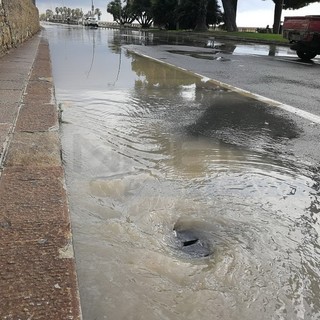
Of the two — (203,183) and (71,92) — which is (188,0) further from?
(203,183)

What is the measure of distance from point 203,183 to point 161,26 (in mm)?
61429

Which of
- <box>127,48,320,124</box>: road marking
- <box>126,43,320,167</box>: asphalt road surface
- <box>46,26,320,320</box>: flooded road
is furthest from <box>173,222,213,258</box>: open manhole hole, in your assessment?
<box>127,48,320,124</box>: road marking

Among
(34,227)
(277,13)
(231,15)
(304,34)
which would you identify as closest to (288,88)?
(34,227)

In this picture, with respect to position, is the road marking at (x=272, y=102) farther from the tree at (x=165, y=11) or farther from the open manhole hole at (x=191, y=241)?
the tree at (x=165, y=11)

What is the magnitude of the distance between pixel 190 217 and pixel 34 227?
109 cm

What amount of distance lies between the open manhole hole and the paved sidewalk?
2.37ft

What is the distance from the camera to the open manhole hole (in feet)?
7.38

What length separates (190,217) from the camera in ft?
8.59

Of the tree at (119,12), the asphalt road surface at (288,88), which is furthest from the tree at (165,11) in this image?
the tree at (119,12)

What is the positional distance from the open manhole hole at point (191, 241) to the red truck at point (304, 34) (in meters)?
13.7

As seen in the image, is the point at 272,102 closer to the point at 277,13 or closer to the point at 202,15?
the point at 277,13

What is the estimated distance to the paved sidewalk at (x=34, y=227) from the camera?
1510mm

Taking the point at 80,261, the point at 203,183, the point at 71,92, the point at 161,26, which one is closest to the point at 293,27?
the point at 71,92

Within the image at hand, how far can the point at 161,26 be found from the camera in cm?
6047
